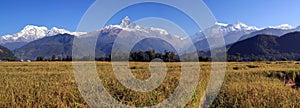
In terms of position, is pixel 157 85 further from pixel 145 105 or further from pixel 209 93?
pixel 209 93

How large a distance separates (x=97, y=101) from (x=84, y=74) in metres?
2.84

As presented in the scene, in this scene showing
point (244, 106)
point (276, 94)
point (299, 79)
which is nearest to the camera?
point (244, 106)

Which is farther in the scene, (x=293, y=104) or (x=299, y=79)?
(x=299, y=79)

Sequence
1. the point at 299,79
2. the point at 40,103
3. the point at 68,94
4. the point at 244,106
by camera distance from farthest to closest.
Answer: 1. the point at 299,79
2. the point at 244,106
3. the point at 68,94
4. the point at 40,103

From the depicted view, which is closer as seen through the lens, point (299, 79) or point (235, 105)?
point (235, 105)

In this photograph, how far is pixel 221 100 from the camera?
1420 centimetres

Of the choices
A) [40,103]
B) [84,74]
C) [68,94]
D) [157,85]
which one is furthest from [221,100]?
[40,103]

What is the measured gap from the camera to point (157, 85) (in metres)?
10.4

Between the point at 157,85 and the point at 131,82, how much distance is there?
0.82 meters

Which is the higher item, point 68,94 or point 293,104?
point 68,94

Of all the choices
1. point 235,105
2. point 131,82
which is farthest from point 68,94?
point 235,105

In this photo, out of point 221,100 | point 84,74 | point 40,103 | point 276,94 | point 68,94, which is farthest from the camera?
point 276,94

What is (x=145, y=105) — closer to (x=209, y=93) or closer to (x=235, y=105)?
(x=235, y=105)

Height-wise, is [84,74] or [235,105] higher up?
[84,74]
